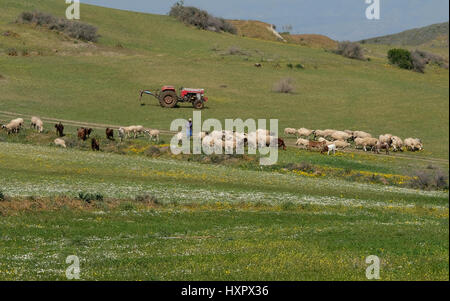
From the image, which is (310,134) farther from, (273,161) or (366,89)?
(366,89)

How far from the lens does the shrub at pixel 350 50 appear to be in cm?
13662

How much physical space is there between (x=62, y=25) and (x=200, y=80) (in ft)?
115

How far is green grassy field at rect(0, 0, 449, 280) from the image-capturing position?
19.7 meters

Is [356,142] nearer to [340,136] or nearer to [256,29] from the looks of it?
[340,136]

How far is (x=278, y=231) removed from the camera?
25672 mm

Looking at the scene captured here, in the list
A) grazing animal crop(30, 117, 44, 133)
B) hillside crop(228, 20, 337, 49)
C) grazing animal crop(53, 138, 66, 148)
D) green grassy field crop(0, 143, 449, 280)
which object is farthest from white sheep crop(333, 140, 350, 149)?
hillside crop(228, 20, 337, 49)

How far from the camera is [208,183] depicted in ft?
134

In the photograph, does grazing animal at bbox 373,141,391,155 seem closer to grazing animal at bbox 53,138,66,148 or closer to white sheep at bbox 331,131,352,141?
white sheep at bbox 331,131,352,141

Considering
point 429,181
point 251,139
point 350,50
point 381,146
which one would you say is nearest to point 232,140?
point 251,139

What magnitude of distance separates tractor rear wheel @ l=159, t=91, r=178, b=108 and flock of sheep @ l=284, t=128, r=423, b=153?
18.3 m

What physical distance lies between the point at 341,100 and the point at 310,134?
26734 millimetres

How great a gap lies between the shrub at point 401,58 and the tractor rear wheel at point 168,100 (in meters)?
64.8

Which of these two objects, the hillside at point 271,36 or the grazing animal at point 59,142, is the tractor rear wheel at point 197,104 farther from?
the hillside at point 271,36
